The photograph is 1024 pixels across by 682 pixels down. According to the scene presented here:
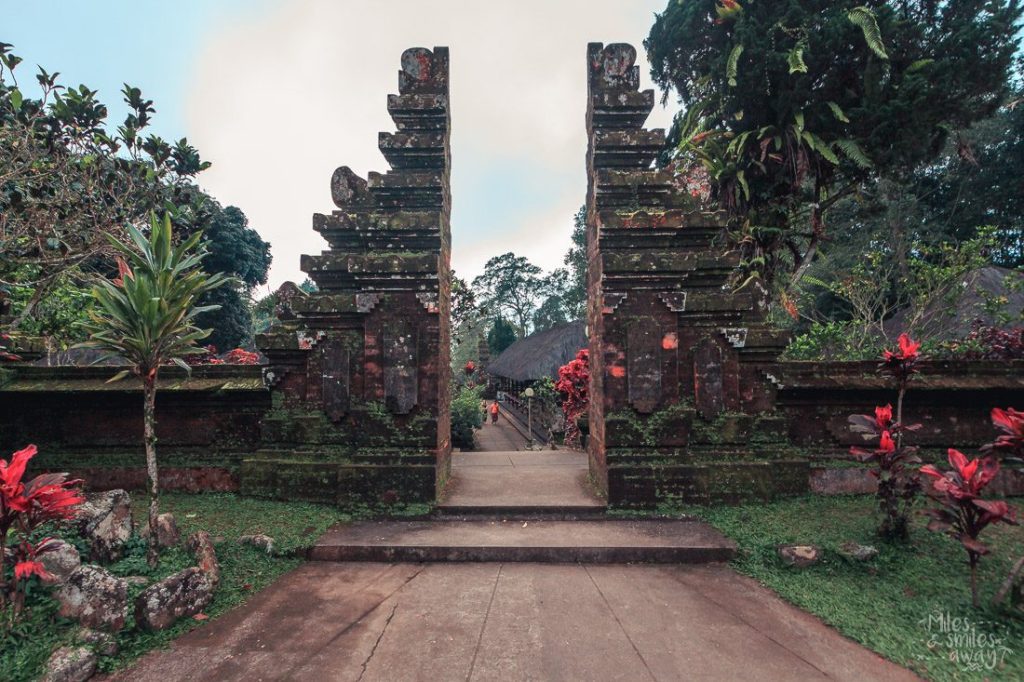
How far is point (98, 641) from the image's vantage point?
8.01 feet

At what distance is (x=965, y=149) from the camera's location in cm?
912

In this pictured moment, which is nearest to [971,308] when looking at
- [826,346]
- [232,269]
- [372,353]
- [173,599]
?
[826,346]

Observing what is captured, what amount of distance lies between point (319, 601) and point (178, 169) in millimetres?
6454

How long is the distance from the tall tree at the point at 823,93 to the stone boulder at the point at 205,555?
363 inches

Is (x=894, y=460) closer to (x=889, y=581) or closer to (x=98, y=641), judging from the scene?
(x=889, y=581)

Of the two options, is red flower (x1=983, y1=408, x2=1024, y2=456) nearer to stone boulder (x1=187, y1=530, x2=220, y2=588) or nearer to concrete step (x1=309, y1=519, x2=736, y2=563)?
concrete step (x1=309, y1=519, x2=736, y2=563)

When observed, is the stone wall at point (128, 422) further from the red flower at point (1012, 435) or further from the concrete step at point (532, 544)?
the red flower at point (1012, 435)

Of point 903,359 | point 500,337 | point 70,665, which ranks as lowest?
point 70,665

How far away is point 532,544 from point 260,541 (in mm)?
2273

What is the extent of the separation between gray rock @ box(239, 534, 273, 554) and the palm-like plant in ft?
2.03

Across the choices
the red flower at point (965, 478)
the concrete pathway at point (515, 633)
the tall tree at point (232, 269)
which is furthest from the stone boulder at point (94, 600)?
the tall tree at point (232, 269)

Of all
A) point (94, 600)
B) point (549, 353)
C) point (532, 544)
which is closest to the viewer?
point (94, 600)

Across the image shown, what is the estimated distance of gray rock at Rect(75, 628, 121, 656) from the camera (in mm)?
2418

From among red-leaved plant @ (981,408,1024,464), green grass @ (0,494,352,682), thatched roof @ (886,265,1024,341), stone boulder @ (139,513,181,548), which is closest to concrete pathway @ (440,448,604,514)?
green grass @ (0,494,352,682)
